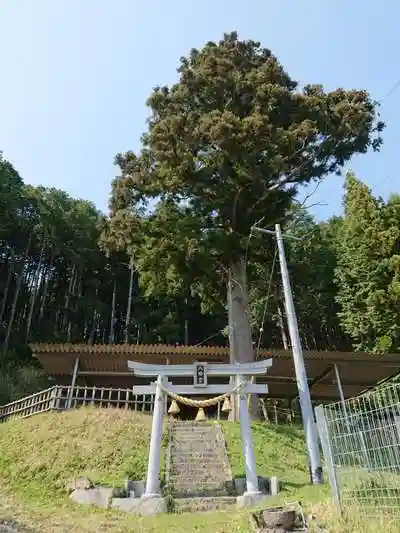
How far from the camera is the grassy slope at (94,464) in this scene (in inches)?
280

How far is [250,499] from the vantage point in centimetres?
808

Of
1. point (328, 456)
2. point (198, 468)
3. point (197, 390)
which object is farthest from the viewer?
point (197, 390)

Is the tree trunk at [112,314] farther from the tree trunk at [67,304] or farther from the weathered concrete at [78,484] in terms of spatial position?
the weathered concrete at [78,484]

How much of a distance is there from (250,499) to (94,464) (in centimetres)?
335

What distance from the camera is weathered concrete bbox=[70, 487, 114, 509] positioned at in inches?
324

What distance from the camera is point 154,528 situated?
694 cm

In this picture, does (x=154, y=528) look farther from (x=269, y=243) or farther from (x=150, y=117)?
(x=150, y=117)

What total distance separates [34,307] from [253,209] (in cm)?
1565

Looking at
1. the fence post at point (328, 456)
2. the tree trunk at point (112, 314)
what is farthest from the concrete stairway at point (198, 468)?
the tree trunk at point (112, 314)

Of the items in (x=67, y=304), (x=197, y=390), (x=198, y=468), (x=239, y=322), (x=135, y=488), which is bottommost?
(x=135, y=488)

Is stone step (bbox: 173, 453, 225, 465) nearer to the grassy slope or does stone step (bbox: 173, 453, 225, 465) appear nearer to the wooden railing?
the grassy slope

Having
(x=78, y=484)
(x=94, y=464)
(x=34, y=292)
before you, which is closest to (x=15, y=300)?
(x=34, y=292)

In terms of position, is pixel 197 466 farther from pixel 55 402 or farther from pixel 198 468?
pixel 55 402

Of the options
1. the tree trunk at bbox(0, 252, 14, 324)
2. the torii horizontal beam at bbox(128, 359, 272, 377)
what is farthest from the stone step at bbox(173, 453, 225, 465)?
the tree trunk at bbox(0, 252, 14, 324)
